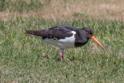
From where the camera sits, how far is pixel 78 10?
1673 centimetres

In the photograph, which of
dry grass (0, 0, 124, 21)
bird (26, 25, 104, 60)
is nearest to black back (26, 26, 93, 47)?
bird (26, 25, 104, 60)

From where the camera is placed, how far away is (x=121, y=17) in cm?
1622

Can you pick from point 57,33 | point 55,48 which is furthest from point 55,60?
point 55,48

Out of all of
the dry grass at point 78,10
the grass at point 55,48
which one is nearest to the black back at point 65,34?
the grass at point 55,48

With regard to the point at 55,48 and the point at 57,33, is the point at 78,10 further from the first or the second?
the point at 57,33

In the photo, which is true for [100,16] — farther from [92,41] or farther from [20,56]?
[20,56]

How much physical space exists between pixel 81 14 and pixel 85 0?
200 cm

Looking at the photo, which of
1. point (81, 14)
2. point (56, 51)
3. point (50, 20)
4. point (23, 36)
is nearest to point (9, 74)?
point (56, 51)

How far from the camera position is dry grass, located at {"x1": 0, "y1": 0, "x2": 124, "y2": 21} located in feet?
52.4

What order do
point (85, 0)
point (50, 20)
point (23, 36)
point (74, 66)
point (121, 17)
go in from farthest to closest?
point (85, 0)
point (121, 17)
point (50, 20)
point (23, 36)
point (74, 66)

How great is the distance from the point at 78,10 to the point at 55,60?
5.52m

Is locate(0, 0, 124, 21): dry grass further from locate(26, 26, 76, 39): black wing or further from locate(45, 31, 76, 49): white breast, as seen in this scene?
locate(45, 31, 76, 49): white breast

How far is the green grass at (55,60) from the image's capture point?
10.0 meters

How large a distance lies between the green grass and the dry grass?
193 cm
